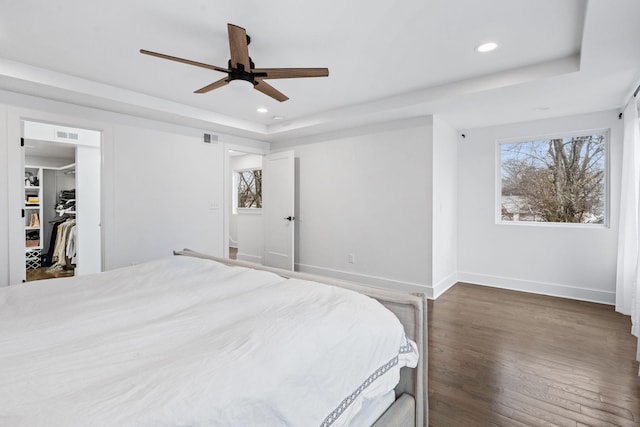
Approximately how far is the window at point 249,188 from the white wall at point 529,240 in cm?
420

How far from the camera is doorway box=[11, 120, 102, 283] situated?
441 centimetres

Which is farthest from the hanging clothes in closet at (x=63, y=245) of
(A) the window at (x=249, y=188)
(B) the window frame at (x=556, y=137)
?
(B) the window frame at (x=556, y=137)

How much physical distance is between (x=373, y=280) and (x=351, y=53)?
295cm

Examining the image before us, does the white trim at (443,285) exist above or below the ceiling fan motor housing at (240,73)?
below

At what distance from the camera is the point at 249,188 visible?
730 cm

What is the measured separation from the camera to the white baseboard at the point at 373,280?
4.00 m

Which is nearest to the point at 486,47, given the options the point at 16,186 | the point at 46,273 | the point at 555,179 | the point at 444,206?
the point at 444,206

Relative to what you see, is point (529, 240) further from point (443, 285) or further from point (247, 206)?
point (247, 206)

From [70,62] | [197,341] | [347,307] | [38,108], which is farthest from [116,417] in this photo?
[38,108]

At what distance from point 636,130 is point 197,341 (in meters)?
4.05

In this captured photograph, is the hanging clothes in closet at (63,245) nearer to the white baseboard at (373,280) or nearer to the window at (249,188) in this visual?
the window at (249,188)

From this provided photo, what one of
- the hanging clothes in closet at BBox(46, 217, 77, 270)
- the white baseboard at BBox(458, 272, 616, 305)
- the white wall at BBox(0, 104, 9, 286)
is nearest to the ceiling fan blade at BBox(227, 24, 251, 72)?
the white wall at BBox(0, 104, 9, 286)

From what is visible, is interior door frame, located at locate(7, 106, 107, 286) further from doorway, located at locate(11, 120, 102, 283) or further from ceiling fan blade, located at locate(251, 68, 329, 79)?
ceiling fan blade, located at locate(251, 68, 329, 79)

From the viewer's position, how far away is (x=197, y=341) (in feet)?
3.51
